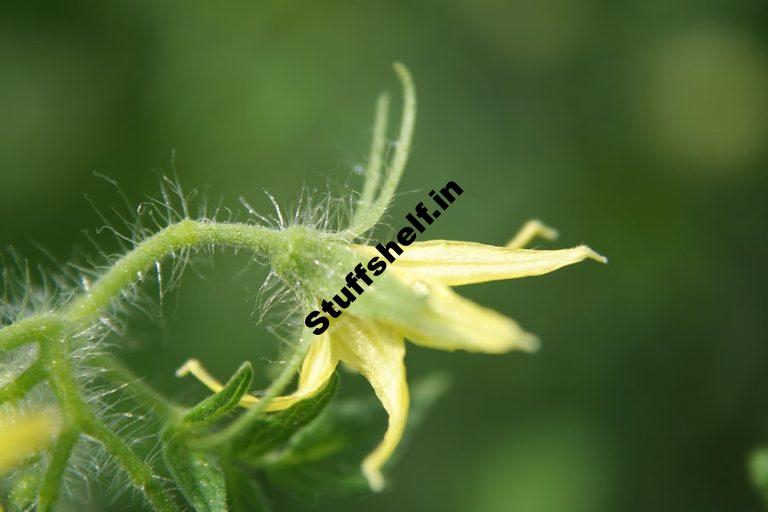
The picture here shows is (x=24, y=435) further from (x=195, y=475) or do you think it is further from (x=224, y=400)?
(x=224, y=400)

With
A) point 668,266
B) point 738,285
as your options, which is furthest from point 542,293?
point 738,285

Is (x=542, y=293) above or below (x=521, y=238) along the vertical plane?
below

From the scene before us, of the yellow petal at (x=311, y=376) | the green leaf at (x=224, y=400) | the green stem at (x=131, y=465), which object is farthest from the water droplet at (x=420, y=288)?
the green stem at (x=131, y=465)

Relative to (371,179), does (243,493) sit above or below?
below

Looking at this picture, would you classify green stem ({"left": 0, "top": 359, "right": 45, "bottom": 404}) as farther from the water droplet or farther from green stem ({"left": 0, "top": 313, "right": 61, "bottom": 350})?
the water droplet

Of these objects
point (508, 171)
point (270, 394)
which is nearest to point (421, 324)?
point (270, 394)

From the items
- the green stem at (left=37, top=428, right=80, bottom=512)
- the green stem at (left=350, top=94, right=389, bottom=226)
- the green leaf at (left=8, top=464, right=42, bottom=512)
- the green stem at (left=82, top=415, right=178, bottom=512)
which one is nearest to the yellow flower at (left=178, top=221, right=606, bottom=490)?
the green stem at (left=350, top=94, right=389, bottom=226)

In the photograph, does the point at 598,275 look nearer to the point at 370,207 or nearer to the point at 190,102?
the point at 190,102
